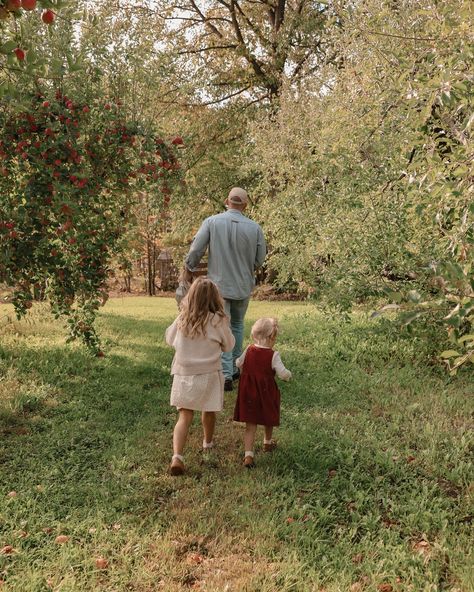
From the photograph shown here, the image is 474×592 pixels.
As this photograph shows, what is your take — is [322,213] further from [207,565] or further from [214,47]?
[214,47]

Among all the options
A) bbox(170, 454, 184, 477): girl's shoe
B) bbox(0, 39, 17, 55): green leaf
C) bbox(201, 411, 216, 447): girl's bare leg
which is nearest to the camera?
bbox(0, 39, 17, 55): green leaf

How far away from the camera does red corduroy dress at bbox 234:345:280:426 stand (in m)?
4.66

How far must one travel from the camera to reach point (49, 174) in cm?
592

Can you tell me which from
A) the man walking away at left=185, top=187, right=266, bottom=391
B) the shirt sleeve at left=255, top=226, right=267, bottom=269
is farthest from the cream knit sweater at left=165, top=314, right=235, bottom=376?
the shirt sleeve at left=255, top=226, right=267, bottom=269

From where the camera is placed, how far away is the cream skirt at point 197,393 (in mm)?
4574

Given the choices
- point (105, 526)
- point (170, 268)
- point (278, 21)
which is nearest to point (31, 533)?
point (105, 526)

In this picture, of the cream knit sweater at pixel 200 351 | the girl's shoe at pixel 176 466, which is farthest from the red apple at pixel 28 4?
the girl's shoe at pixel 176 466

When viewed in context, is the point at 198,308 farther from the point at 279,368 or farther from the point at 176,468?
the point at 176,468

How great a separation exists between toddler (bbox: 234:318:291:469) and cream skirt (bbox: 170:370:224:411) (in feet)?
0.78

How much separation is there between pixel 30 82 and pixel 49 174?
104 cm

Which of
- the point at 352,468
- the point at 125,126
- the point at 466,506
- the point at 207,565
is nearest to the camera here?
the point at 207,565

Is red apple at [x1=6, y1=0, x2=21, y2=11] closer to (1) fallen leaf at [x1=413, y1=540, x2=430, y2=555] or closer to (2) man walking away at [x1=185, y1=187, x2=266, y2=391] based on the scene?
(1) fallen leaf at [x1=413, y1=540, x2=430, y2=555]

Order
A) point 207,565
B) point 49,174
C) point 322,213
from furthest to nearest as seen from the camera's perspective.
A: point 322,213, point 49,174, point 207,565

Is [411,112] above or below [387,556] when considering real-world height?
above
